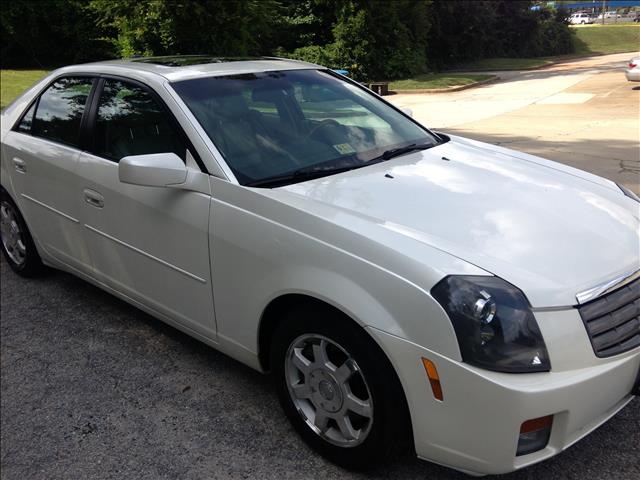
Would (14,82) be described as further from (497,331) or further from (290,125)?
(497,331)

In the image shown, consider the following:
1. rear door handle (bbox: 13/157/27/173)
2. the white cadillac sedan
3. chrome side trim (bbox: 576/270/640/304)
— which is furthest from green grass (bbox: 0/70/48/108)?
chrome side trim (bbox: 576/270/640/304)

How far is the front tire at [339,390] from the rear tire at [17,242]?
2748 mm

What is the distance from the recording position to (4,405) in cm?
322

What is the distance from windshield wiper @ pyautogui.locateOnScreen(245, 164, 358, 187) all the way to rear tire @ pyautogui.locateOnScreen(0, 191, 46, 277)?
2.48 metres

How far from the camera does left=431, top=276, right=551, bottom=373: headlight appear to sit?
201 centimetres

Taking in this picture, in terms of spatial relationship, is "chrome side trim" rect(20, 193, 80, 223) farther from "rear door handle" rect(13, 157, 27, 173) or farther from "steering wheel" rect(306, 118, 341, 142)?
"steering wheel" rect(306, 118, 341, 142)

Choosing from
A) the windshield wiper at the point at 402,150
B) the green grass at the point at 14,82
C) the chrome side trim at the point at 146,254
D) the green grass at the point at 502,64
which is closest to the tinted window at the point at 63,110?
the chrome side trim at the point at 146,254

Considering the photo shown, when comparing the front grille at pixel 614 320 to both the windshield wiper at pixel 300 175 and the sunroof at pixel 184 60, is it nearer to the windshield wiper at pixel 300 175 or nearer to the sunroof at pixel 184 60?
the windshield wiper at pixel 300 175

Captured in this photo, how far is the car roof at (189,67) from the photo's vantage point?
3.37m

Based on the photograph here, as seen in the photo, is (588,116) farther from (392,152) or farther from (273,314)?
(273,314)

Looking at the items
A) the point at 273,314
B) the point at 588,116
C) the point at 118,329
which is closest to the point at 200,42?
the point at 588,116

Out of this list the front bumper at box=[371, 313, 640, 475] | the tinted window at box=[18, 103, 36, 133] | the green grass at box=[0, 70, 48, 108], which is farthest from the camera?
the green grass at box=[0, 70, 48, 108]

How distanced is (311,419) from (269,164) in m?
1.22

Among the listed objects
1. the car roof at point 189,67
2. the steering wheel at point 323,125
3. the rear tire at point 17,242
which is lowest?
the rear tire at point 17,242
